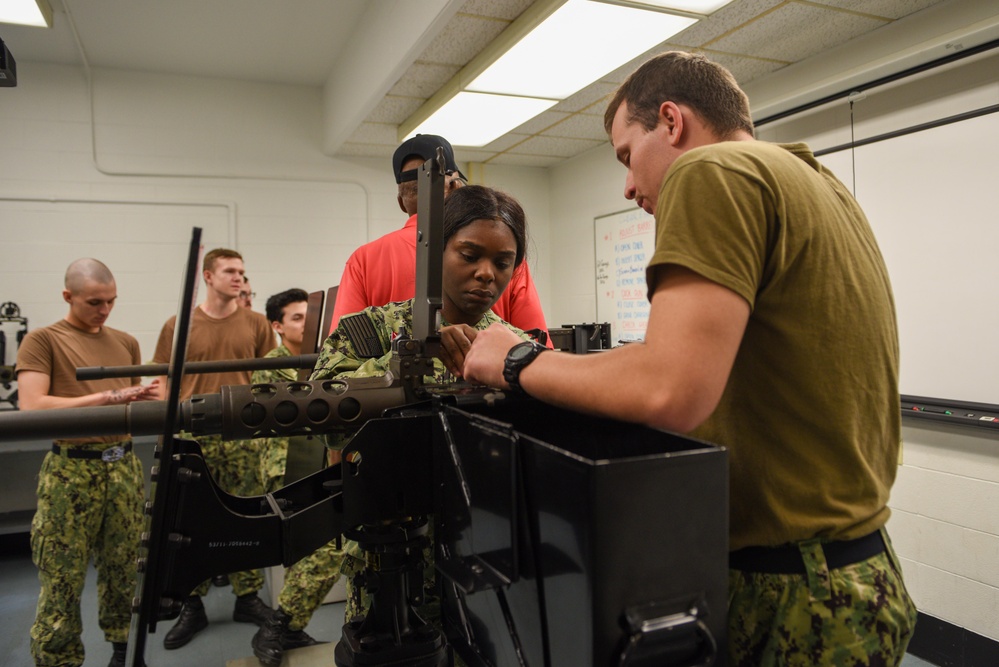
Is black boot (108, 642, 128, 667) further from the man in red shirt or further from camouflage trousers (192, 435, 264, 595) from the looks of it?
the man in red shirt

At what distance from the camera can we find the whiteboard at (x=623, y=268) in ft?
14.4

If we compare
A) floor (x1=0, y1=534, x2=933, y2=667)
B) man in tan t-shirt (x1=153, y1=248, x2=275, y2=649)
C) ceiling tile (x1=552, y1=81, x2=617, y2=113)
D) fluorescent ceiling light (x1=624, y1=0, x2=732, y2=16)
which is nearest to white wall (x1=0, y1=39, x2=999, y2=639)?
ceiling tile (x1=552, y1=81, x2=617, y2=113)

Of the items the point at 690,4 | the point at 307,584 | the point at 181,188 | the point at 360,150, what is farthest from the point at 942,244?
the point at 181,188

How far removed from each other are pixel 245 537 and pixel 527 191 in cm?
504

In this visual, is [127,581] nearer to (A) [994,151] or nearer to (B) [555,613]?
(B) [555,613]

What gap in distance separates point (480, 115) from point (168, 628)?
3147 mm

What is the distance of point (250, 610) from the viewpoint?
10.1ft

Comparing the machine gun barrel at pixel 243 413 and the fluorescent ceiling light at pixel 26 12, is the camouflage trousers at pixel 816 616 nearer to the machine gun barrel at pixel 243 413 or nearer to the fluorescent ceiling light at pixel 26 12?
the machine gun barrel at pixel 243 413

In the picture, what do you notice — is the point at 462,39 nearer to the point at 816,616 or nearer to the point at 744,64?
the point at 744,64

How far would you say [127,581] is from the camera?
265 cm

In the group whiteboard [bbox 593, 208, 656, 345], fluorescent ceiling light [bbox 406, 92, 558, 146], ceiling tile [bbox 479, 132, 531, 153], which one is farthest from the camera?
ceiling tile [bbox 479, 132, 531, 153]

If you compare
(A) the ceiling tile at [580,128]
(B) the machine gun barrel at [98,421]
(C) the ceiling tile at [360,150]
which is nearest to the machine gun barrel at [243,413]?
(B) the machine gun barrel at [98,421]

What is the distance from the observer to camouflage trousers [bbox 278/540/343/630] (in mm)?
2609

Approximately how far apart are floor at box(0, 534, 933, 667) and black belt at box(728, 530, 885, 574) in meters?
2.03
